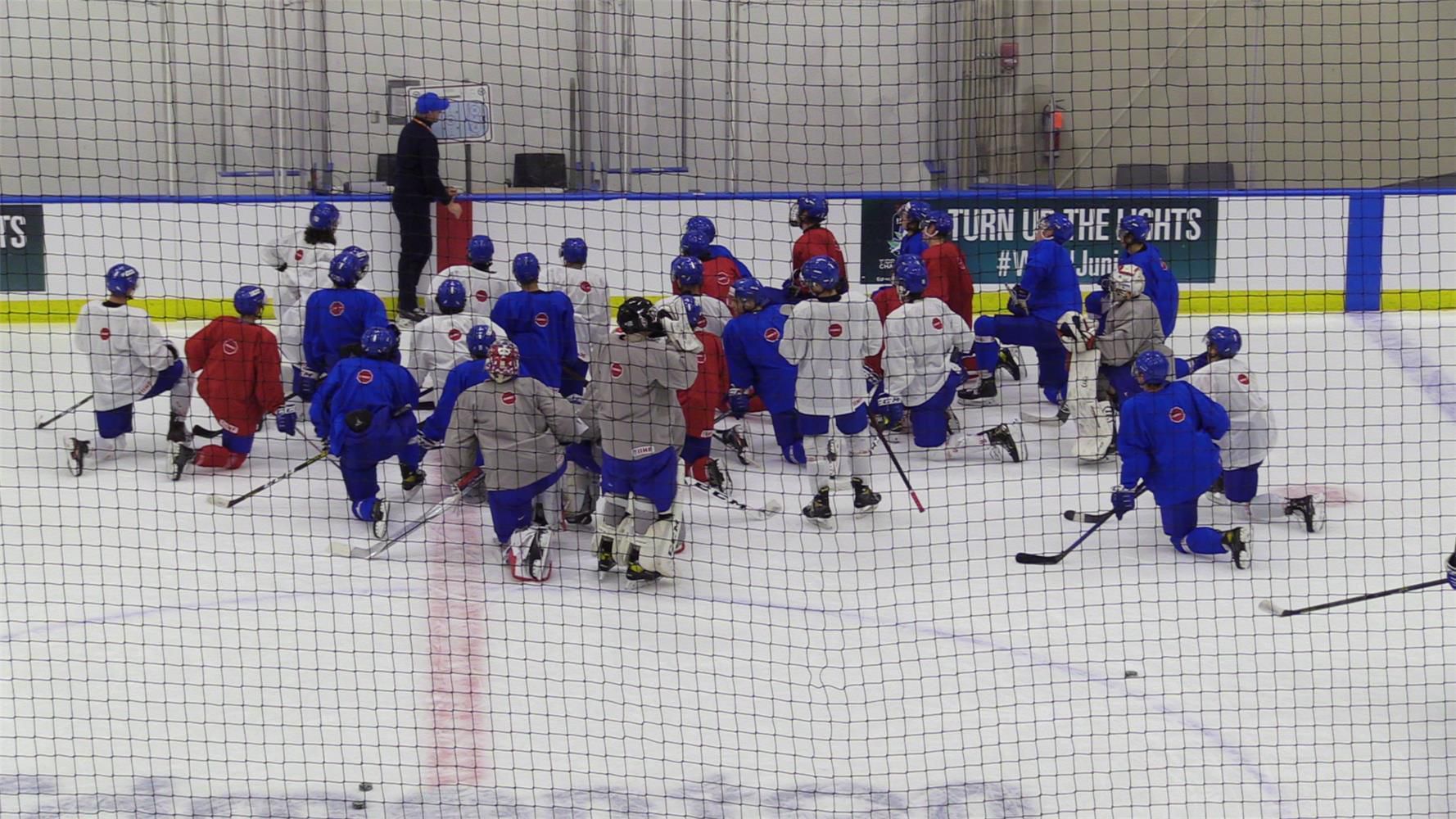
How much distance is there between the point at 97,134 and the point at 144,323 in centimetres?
560

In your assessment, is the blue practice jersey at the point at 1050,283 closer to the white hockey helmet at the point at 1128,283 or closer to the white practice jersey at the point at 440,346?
the white hockey helmet at the point at 1128,283

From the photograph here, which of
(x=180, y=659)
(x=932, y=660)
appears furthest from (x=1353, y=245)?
(x=180, y=659)

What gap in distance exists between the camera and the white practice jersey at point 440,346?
9414mm

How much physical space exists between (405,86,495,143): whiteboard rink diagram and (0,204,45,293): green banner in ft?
10.1

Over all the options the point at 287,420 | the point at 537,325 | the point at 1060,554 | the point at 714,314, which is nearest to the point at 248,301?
the point at 287,420

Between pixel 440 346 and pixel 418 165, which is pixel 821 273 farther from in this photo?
pixel 418 165

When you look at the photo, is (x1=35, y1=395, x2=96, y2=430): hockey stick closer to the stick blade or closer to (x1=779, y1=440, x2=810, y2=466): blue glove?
(x1=779, y1=440, x2=810, y2=466): blue glove

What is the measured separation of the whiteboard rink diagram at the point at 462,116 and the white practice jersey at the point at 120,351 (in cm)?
489

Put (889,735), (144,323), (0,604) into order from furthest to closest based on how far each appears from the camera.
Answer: (144,323) < (0,604) < (889,735)

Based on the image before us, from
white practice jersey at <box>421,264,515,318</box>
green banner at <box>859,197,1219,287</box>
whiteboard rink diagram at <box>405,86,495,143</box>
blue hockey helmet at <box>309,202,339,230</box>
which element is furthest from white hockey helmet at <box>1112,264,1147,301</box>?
whiteboard rink diagram at <box>405,86,495,143</box>

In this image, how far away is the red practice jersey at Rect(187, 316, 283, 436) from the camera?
9.55 m

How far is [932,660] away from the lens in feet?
23.7

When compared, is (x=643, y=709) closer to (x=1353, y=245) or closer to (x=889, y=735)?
(x=889, y=735)

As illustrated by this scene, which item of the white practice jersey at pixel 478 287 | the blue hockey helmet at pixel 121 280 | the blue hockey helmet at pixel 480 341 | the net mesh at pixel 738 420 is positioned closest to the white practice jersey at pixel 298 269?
the net mesh at pixel 738 420
